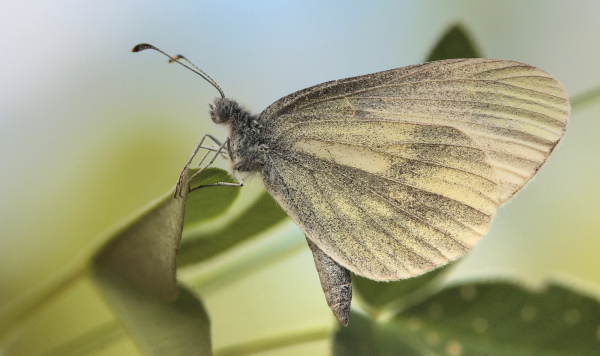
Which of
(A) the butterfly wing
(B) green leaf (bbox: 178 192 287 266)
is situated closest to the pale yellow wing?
(A) the butterfly wing

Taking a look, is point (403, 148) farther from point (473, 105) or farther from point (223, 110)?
point (223, 110)

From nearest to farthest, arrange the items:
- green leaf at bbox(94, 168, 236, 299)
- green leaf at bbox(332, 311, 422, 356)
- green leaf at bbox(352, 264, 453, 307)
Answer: green leaf at bbox(94, 168, 236, 299) < green leaf at bbox(332, 311, 422, 356) < green leaf at bbox(352, 264, 453, 307)

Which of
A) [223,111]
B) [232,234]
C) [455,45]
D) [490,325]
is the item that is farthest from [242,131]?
[490,325]

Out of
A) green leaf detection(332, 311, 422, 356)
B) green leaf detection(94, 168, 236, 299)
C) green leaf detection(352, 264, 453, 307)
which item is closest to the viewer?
green leaf detection(94, 168, 236, 299)

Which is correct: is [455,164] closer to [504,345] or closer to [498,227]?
[504,345]

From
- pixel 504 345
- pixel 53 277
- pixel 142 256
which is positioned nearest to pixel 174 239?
pixel 142 256

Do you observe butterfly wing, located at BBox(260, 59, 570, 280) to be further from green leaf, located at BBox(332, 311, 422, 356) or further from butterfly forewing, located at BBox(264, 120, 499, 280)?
green leaf, located at BBox(332, 311, 422, 356)

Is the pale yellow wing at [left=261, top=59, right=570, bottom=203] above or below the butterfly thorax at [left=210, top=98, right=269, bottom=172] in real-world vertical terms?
below
